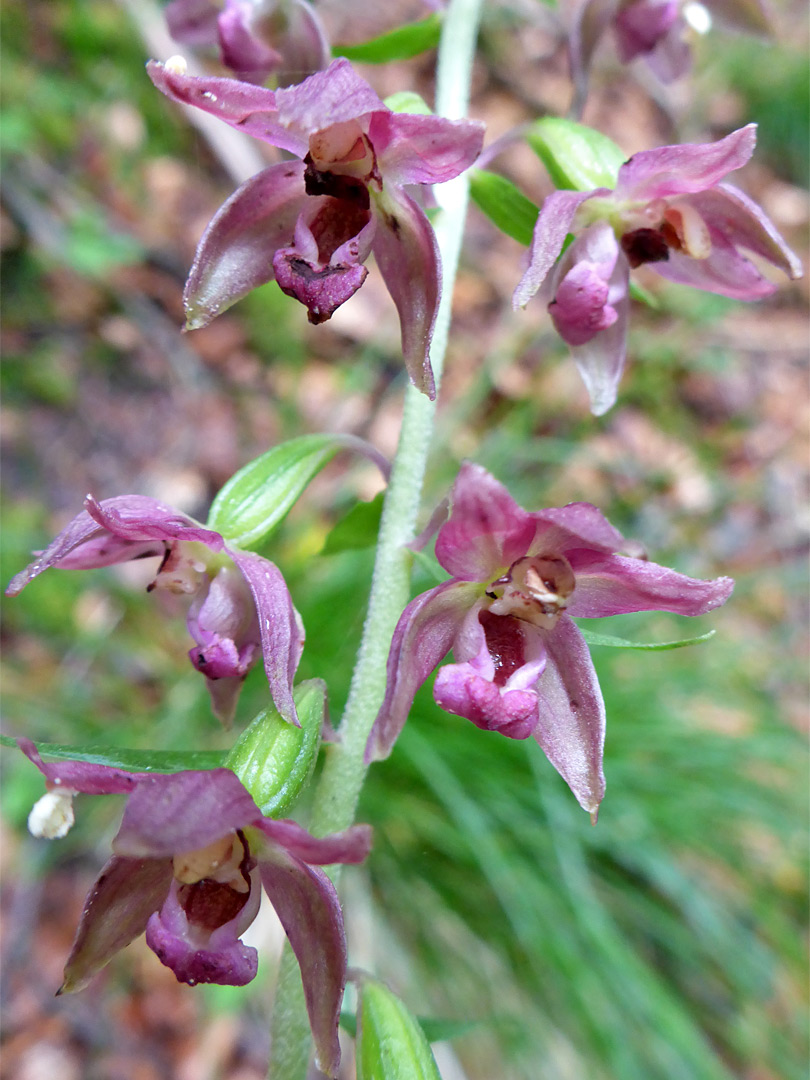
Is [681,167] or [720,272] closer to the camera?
[681,167]

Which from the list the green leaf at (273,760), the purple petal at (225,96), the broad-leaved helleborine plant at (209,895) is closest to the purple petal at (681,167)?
the purple petal at (225,96)

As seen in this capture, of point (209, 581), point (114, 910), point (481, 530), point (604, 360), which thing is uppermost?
point (481, 530)

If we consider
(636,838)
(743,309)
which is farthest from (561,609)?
(743,309)

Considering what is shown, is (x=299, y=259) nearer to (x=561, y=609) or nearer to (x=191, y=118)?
(x=561, y=609)

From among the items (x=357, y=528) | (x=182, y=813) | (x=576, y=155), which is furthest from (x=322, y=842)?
(x=576, y=155)

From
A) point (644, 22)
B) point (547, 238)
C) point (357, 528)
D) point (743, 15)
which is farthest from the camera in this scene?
point (743, 15)

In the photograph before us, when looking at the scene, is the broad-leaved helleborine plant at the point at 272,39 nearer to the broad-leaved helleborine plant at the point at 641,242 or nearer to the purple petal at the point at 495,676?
the broad-leaved helleborine plant at the point at 641,242

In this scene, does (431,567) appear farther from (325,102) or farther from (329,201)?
(325,102)
